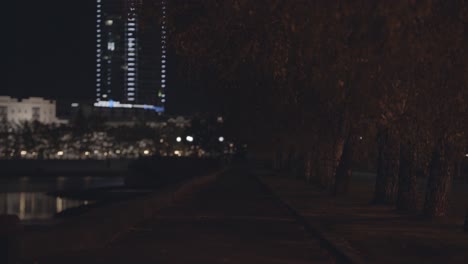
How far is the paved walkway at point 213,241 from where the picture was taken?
1588cm

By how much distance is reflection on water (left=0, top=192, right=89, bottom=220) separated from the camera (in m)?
50.6

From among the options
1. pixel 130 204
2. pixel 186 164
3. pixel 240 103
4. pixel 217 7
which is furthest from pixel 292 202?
pixel 186 164

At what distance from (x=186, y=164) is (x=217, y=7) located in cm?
7043

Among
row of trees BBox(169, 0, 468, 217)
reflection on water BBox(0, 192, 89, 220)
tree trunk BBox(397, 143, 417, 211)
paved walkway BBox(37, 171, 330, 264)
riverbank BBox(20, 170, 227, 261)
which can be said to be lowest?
reflection on water BBox(0, 192, 89, 220)

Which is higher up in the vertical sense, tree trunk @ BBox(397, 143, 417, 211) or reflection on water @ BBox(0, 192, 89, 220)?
tree trunk @ BBox(397, 143, 417, 211)

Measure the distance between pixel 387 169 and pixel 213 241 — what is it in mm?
13427

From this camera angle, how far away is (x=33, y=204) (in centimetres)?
6075

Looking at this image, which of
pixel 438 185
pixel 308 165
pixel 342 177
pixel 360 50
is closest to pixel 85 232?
pixel 360 50

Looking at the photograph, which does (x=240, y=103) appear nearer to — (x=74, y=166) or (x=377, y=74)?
(x=377, y=74)

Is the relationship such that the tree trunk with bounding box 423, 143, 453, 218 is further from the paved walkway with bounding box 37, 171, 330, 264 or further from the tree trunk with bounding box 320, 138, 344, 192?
the tree trunk with bounding box 320, 138, 344, 192

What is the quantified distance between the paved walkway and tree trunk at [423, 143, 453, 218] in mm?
3727

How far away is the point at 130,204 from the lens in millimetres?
24562

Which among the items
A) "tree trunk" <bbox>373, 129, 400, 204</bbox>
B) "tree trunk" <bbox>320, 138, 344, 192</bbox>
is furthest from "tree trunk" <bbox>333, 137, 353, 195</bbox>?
"tree trunk" <bbox>373, 129, 400, 204</bbox>

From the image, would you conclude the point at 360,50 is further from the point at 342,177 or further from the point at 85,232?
the point at 342,177
